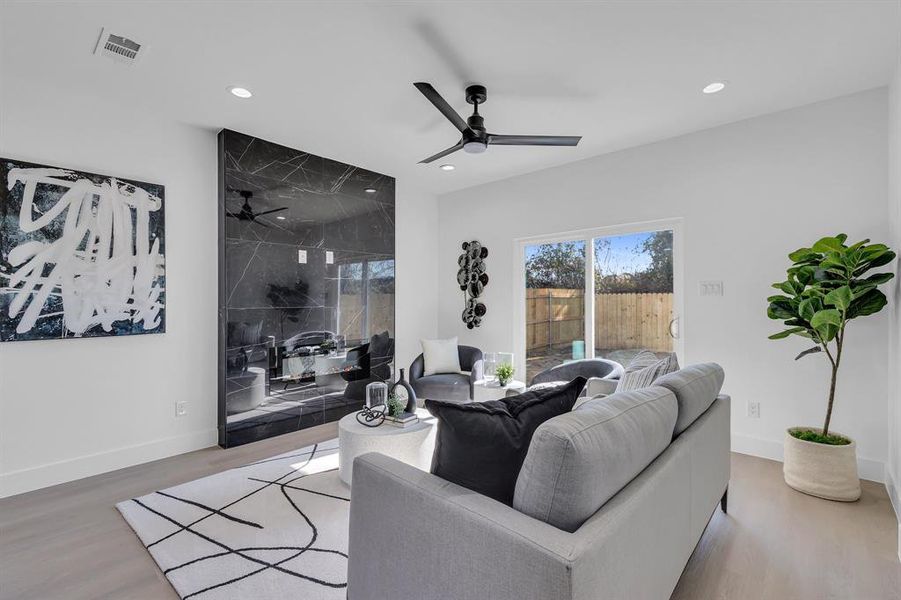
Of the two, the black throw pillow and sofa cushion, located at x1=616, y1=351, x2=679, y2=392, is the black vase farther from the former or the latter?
the black throw pillow

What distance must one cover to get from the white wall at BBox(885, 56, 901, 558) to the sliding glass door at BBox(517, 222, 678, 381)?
133 centimetres

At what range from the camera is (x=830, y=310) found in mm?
2467

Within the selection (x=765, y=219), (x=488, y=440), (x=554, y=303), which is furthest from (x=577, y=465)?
(x=554, y=303)

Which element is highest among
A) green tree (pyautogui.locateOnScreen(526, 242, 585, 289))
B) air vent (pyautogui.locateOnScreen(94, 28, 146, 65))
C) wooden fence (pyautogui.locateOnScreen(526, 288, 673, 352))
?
air vent (pyautogui.locateOnScreen(94, 28, 146, 65))

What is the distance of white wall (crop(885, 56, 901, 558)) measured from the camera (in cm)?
238

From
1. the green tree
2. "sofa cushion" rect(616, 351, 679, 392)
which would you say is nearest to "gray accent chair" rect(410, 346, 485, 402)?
the green tree

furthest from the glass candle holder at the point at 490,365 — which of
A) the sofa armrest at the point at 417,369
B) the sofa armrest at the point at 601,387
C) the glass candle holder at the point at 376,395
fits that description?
the glass candle holder at the point at 376,395

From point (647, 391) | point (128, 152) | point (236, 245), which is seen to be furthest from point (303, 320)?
point (647, 391)

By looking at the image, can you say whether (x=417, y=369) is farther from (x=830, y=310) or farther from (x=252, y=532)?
(x=830, y=310)

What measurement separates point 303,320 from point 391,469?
116 inches

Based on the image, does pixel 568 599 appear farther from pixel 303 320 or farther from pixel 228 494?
pixel 303 320

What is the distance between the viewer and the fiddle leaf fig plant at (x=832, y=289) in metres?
2.45

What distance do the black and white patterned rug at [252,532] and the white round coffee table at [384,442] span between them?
246 millimetres

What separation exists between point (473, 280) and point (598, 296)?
1.56m
